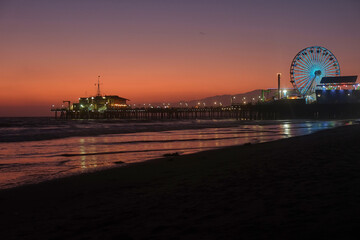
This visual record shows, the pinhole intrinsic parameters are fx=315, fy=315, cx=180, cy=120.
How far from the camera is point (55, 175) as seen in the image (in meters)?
8.07

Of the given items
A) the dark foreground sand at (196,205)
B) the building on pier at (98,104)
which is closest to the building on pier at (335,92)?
the dark foreground sand at (196,205)

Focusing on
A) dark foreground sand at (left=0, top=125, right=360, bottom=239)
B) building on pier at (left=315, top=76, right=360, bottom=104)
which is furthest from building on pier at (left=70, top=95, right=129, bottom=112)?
dark foreground sand at (left=0, top=125, right=360, bottom=239)

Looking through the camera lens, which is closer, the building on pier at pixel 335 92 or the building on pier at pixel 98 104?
the building on pier at pixel 335 92

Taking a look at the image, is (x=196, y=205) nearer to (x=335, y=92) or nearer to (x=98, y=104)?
(x=335, y=92)

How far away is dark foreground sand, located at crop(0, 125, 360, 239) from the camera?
137 inches

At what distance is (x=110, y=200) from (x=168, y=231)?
1.88 metres

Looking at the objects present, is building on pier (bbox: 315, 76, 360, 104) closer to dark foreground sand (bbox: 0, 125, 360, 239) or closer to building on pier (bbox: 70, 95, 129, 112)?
dark foreground sand (bbox: 0, 125, 360, 239)

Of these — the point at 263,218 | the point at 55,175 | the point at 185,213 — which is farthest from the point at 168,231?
the point at 55,175

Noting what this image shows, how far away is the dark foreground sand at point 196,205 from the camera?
137 inches

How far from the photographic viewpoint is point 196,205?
4508 mm

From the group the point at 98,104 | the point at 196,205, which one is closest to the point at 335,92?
the point at 196,205

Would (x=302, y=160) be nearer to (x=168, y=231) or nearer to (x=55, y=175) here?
(x=168, y=231)

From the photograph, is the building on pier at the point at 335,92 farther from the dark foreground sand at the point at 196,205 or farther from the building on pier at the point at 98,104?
the building on pier at the point at 98,104

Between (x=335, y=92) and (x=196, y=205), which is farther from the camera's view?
(x=335, y=92)
